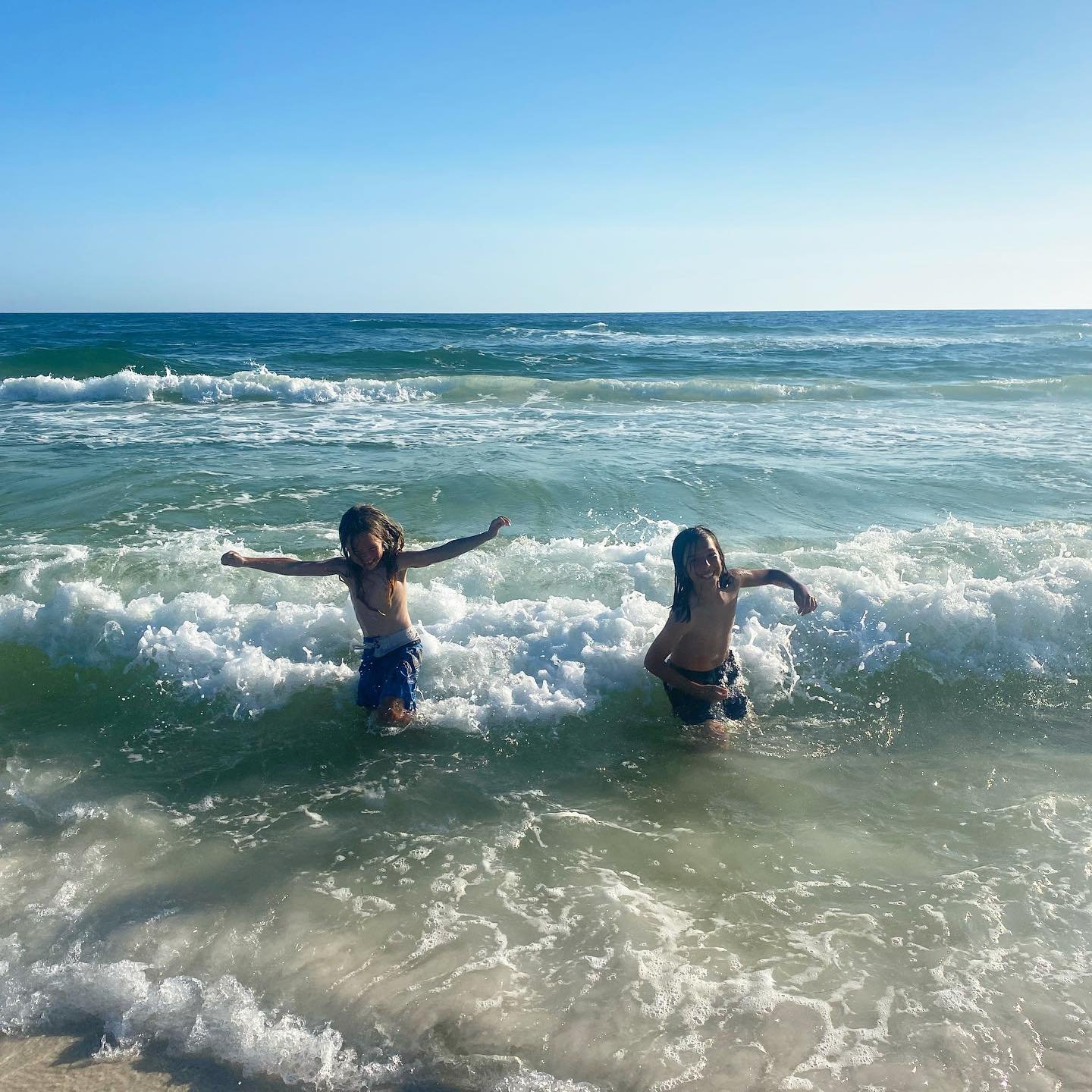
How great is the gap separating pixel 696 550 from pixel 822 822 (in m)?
1.55

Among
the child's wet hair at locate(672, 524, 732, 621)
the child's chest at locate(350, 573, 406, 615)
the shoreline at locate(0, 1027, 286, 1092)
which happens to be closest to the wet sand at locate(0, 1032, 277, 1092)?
A: the shoreline at locate(0, 1027, 286, 1092)

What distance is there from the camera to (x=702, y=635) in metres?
4.92

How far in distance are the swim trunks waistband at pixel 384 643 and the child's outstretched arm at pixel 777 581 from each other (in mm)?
2051

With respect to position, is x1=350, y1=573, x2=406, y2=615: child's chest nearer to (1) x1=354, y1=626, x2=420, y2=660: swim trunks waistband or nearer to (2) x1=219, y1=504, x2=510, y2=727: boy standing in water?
(2) x1=219, y1=504, x2=510, y2=727: boy standing in water

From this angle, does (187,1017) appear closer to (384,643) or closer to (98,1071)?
(98,1071)

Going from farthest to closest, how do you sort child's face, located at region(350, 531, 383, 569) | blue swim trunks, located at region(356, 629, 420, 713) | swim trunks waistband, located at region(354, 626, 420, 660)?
swim trunks waistband, located at region(354, 626, 420, 660)
blue swim trunks, located at region(356, 629, 420, 713)
child's face, located at region(350, 531, 383, 569)

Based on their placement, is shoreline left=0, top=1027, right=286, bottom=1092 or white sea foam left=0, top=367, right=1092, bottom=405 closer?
shoreline left=0, top=1027, right=286, bottom=1092

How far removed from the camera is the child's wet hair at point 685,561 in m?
4.75

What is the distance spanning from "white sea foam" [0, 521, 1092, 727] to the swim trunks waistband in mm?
440

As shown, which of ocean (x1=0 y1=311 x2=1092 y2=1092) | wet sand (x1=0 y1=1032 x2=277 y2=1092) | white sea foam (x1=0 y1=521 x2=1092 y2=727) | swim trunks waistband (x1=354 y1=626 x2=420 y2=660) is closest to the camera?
wet sand (x1=0 y1=1032 x2=277 y2=1092)

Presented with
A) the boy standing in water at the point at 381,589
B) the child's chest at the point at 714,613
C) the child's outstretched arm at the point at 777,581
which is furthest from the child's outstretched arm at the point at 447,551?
the child's outstretched arm at the point at 777,581

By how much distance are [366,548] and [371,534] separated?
0.08 metres

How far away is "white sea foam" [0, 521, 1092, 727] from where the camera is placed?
555 centimetres

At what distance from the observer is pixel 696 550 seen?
4.73 metres
